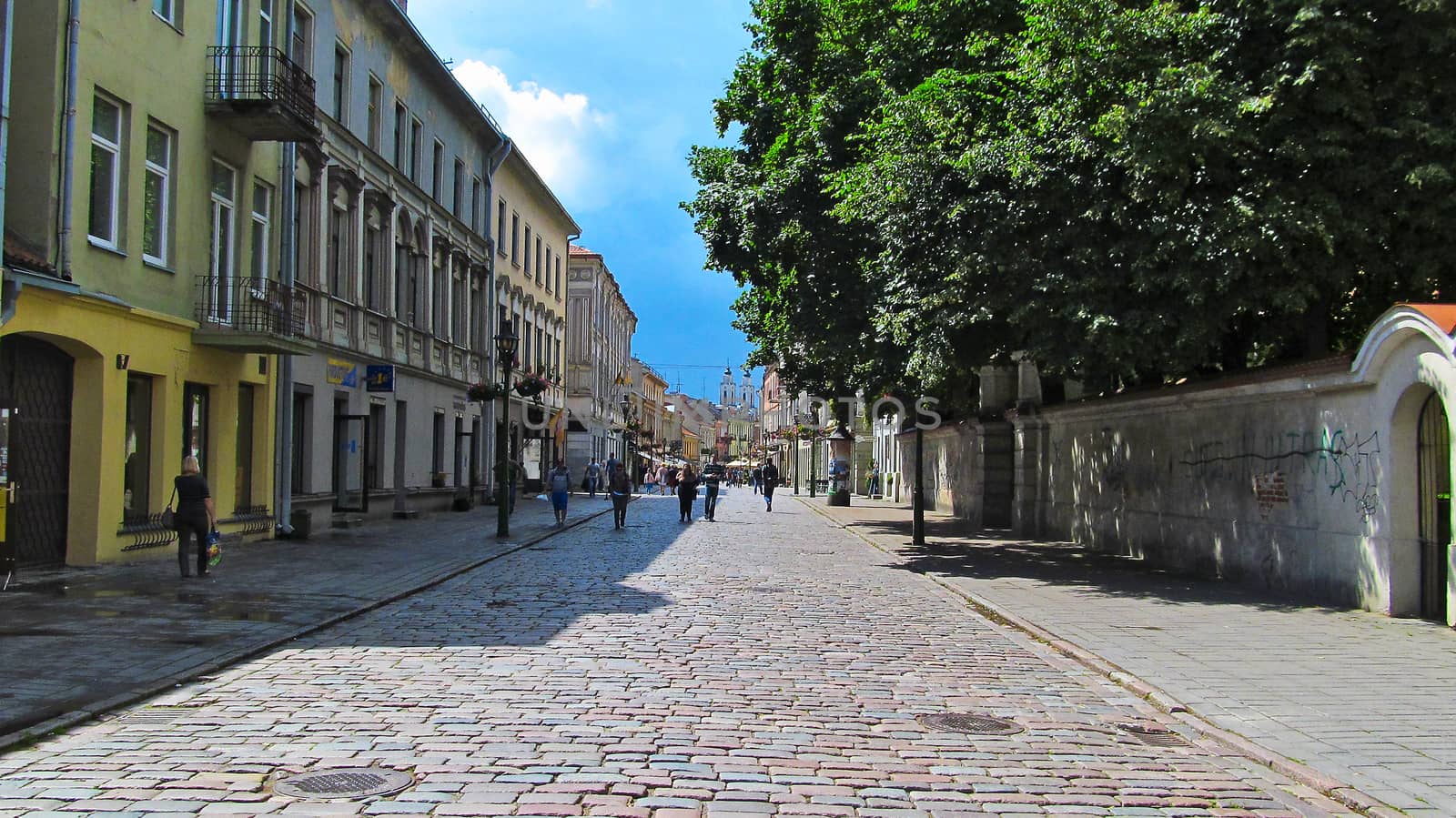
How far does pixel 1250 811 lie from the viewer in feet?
17.7

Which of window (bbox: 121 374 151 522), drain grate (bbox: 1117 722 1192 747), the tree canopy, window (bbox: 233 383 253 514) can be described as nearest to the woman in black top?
window (bbox: 121 374 151 522)

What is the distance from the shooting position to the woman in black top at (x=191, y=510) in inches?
533

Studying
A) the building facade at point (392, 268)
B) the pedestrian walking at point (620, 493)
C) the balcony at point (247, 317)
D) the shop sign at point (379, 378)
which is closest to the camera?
the balcony at point (247, 317)

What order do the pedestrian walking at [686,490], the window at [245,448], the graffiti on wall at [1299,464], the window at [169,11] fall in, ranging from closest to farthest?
the graffiti on wall at [1299,464] → the window at [169,11] → the window at [245,448] → the pedestrian walking at [686,490]

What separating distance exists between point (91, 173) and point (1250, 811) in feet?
49.3

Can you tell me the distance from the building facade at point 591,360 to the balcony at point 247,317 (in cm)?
3523

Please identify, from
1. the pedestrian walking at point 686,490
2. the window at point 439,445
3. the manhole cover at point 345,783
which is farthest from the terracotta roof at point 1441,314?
the window at point 439,445

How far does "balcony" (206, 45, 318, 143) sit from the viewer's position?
58.2 feet

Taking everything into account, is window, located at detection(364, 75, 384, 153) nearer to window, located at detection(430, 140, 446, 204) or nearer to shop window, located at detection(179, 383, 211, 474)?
window, located at detection(430, 140, 446, 204)

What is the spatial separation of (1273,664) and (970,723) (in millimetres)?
3534

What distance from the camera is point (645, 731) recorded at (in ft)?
21.6

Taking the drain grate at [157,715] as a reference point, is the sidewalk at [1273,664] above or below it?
below

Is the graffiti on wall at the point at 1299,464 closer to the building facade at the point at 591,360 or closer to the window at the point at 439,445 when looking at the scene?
the window at the point at 439,445

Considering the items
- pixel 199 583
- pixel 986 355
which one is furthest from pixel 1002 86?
pixel 199 583
